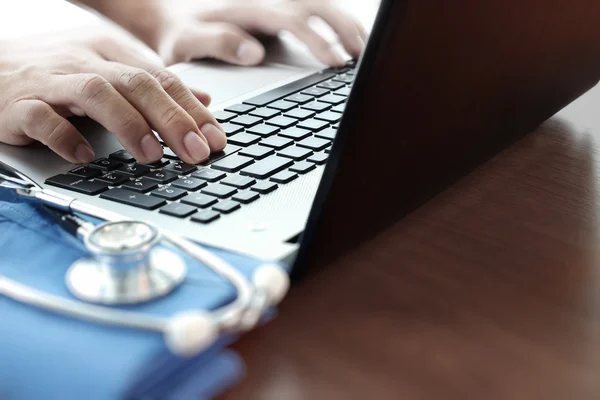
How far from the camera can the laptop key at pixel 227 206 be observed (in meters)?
0.48

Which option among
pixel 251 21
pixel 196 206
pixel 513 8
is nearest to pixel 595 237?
pixel 513 8

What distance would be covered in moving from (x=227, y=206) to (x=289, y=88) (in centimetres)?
33

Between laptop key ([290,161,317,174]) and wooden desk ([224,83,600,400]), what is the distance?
0.30ft

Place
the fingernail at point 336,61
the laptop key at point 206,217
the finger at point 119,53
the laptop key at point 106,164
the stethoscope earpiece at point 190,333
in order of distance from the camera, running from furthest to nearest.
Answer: the fingernail at point 336,61, the finger at point 119,53, the laptop key at point 106,164, the laptop key at point 206,217, the stethoscope earpiece at point 190,333

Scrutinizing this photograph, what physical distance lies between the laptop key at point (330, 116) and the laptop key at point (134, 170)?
194 millimetres

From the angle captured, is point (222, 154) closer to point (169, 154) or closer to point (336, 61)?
point (169, 154)

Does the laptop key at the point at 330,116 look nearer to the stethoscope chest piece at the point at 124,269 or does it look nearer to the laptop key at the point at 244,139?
the laptop key at the point at 244,139

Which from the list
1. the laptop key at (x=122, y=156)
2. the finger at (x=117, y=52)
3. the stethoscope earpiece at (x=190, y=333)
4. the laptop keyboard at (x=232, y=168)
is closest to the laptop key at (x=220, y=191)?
the laptop keyboard at (x=232, y=168)

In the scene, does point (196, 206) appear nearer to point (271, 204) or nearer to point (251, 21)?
point (271, 204)

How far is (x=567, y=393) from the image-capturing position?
0.35m

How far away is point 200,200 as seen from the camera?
499mm

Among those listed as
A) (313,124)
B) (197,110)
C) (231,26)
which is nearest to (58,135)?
(197,110)

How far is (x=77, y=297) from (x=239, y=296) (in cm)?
8

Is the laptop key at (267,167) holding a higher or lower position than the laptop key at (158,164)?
higher
